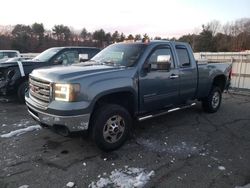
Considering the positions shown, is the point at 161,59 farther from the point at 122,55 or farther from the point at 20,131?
the point at 20,131

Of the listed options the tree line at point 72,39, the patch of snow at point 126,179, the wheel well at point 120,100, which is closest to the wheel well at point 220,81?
the wheel well at point 120,100

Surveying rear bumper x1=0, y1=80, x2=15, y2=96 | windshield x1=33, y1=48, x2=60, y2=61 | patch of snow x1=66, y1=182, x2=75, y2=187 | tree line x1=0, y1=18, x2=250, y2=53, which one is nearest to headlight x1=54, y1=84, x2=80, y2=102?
patch of snow x1=66, y1=182, x2=75, y2=187

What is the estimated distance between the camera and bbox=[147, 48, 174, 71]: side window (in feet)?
15.8

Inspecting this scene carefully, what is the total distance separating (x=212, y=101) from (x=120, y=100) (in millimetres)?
3472

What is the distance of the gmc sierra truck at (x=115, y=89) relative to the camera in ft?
12.7

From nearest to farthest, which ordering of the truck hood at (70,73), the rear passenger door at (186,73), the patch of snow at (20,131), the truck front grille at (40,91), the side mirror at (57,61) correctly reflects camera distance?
the truck hood at (70,73)
the truck front grille at (40,91)
the patch of snow at (20,131)
the rear passenger door at (186,73)
the side mirror at (57,61)

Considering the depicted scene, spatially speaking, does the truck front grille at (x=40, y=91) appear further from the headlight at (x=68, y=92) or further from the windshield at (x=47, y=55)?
the windshield at (x=47, y=55)

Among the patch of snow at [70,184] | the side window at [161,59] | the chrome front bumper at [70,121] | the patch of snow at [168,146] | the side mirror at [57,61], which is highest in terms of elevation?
the side window at [161,59]

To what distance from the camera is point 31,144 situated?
15.4 feet

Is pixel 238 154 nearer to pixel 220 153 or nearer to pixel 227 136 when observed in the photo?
pixel 220 153

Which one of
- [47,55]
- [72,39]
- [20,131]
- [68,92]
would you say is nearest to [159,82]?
[68,92]

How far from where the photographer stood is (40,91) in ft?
14.1

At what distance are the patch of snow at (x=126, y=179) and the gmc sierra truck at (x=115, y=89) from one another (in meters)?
0.69

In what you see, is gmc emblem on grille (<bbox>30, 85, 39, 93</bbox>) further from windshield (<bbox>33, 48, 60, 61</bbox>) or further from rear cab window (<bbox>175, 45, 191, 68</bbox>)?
windshield (<bbox>33, 48, 60, 61</bbox>)
